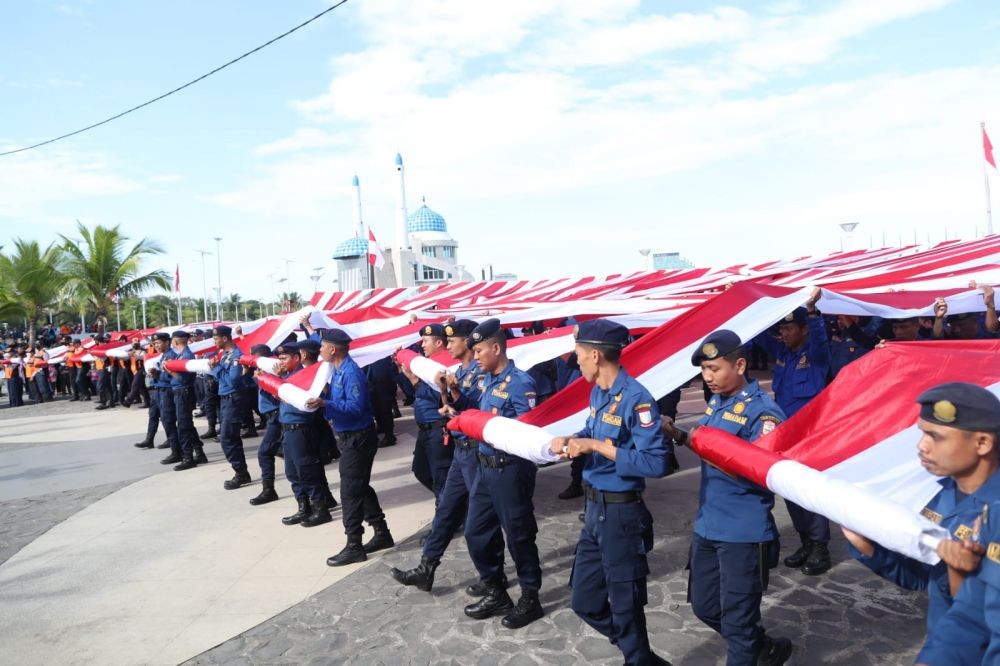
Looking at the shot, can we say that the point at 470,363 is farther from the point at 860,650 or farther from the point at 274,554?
the point at 860,650

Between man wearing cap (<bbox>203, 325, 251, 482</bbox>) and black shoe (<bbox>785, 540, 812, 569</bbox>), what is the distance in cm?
514

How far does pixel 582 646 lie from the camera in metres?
3.41

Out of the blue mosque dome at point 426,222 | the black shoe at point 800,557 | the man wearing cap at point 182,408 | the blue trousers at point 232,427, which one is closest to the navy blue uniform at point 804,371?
the black shoe at point 800,557

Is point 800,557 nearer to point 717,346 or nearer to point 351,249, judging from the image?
point 717,346

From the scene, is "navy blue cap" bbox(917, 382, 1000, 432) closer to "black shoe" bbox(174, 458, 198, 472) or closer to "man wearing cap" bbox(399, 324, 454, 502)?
"man wearing cap" bbox(399, 324, 454, 502)

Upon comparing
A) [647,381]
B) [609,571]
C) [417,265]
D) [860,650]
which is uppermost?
[417,265]

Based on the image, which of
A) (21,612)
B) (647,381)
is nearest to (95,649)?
(21,612)

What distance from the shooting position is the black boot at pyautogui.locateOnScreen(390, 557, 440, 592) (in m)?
4.11

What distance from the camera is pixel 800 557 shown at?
420cm

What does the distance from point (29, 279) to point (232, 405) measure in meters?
17.6

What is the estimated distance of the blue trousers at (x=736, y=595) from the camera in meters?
2.57

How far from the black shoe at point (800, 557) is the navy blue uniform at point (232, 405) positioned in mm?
5145

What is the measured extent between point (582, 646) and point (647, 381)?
1.43m

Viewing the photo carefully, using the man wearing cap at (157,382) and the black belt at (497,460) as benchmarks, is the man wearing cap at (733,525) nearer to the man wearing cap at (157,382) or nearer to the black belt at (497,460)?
the black belt at (497,460)
